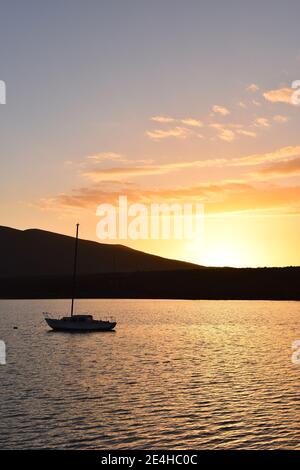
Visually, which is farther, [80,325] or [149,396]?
[80,325]

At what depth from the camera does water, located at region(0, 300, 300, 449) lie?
3634 centimetres

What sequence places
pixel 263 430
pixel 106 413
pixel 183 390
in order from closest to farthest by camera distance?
pixel 263 430 < pixel 106 413 < pixel 183 390

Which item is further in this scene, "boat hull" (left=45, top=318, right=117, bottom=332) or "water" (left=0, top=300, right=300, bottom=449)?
"boat hull" (left=45, top=318, right=117, bottom=332)

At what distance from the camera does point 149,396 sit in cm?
4931

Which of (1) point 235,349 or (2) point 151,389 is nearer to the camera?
(2) point 151,389

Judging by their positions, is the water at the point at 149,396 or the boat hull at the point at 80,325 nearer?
the water at the point at 149,396

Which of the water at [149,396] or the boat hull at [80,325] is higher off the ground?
the boat hull at [80,325]

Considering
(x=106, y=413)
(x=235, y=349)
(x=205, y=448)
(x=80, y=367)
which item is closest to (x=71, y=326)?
(x=235, y=349)

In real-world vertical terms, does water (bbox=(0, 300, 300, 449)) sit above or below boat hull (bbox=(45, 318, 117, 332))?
below

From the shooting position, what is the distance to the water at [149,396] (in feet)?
119

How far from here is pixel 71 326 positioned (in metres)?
113

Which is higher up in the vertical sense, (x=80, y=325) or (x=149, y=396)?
(x=80, y=325)
